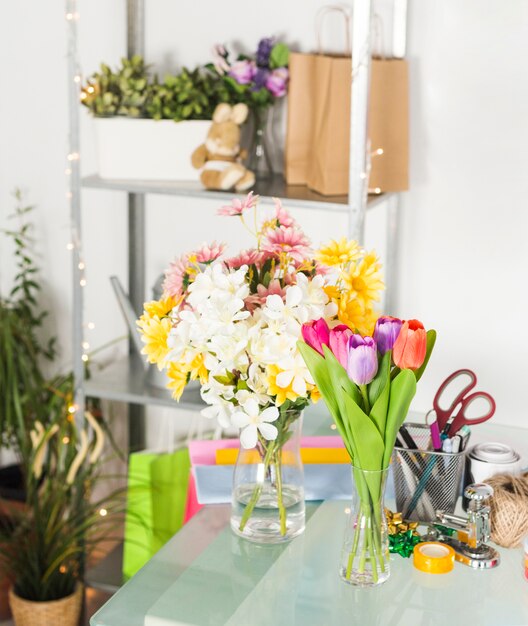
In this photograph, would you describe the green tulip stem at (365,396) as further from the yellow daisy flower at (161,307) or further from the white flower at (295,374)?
the yellow daisy flower at (161,307)

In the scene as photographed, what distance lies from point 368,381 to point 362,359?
4 centimetres

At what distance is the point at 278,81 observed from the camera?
234 centimetres

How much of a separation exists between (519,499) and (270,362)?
439 mm

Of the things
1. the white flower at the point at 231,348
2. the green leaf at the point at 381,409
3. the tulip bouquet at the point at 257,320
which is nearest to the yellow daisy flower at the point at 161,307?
the tulip bouquet at the point at 257,320

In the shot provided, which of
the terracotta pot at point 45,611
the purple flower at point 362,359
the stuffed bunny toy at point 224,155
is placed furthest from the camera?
the terracotta pot at point 45,611

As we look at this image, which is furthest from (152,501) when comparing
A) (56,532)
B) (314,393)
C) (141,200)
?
(314,393)

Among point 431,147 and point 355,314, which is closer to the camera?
point 355,314

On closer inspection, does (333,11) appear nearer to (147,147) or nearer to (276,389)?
(147,147)

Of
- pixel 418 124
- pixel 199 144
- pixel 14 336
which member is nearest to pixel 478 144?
pixel 418 124

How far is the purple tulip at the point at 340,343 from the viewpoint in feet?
4.18

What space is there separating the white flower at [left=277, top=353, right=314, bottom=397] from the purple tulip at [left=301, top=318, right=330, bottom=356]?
3cm

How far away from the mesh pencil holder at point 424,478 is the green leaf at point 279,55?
43.8 inches

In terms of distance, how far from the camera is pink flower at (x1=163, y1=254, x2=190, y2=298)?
1.44 metres

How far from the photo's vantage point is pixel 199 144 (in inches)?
94.0
